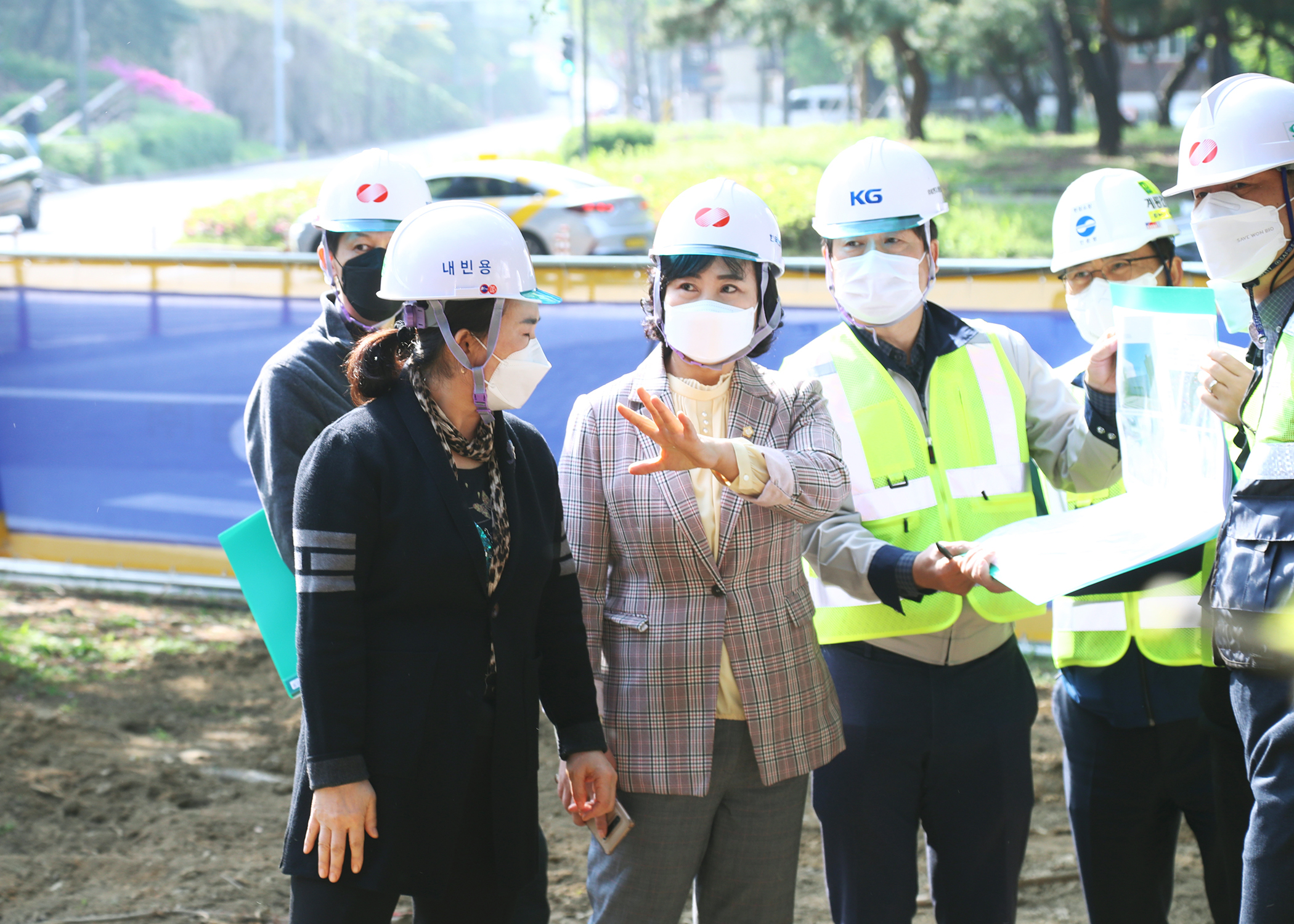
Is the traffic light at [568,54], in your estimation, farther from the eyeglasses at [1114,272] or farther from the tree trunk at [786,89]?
the tree trunk at [786,89]

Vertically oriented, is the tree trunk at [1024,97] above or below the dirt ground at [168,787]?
above

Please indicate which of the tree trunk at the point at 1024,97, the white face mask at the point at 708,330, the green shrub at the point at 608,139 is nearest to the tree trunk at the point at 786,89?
the tree trunk at the point at 1024,97

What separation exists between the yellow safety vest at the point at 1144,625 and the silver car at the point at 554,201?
1334cm

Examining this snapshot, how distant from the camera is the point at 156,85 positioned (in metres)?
52.0

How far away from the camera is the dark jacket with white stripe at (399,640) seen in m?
2.36

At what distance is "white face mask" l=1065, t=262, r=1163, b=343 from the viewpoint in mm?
3287

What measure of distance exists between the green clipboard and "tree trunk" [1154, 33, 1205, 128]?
3202 cm

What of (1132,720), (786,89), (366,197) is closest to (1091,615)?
(1132,720)

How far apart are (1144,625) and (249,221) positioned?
22.1 metres

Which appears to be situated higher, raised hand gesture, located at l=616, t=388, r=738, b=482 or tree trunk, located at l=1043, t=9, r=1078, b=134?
tree trunk, located at l=1043, t=9, r=1078, b=134

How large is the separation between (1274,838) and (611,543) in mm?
1476

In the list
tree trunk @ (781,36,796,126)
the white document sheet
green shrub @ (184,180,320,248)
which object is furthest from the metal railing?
tree trunk @ (781,36,796,126)

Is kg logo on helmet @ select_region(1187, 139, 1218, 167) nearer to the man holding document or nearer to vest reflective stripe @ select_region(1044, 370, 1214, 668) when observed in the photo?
the man holding document

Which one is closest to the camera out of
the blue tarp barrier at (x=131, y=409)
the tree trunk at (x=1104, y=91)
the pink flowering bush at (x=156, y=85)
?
the blue tarp barrier at (x=131, y=409)
